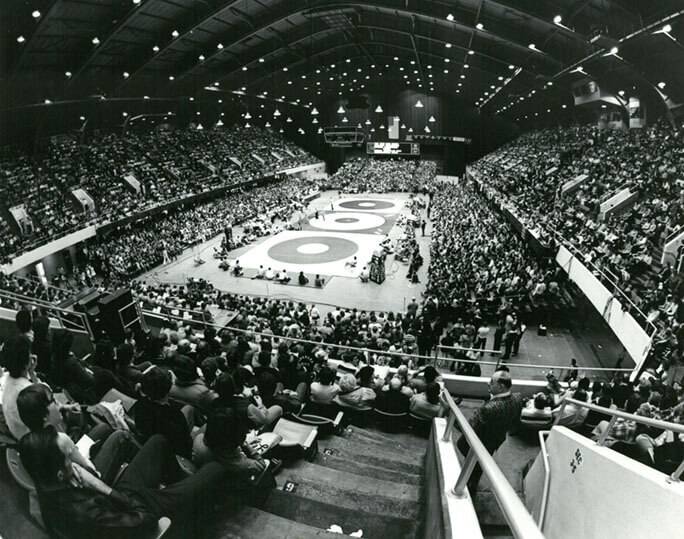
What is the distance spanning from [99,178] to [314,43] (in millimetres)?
22343

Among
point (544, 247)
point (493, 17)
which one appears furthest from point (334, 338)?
point (493, 17)

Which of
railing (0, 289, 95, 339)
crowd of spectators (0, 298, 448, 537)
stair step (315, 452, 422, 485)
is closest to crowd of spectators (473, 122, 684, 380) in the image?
stair step (315, 452, 422, 485)

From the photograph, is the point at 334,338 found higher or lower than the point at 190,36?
lower

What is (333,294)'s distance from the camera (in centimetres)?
2136

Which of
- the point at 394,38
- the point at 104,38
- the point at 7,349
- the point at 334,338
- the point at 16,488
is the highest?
the point at 394,38

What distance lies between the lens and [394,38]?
3491cm

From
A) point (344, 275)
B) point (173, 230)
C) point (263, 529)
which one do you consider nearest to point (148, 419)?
point (263, 529)

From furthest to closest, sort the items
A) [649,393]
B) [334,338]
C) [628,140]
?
[628,140]
[334,338]
[649,393]

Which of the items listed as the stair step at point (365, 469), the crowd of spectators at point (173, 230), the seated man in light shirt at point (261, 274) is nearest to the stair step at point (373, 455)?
the stair step at point (365, 469)

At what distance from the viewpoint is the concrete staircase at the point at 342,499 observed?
2975 mm

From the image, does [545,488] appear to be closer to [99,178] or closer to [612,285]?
[612,285]

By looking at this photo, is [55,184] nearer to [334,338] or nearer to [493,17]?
[334,338]

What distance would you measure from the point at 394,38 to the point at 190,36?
55.8ft

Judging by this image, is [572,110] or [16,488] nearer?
[16,488]
